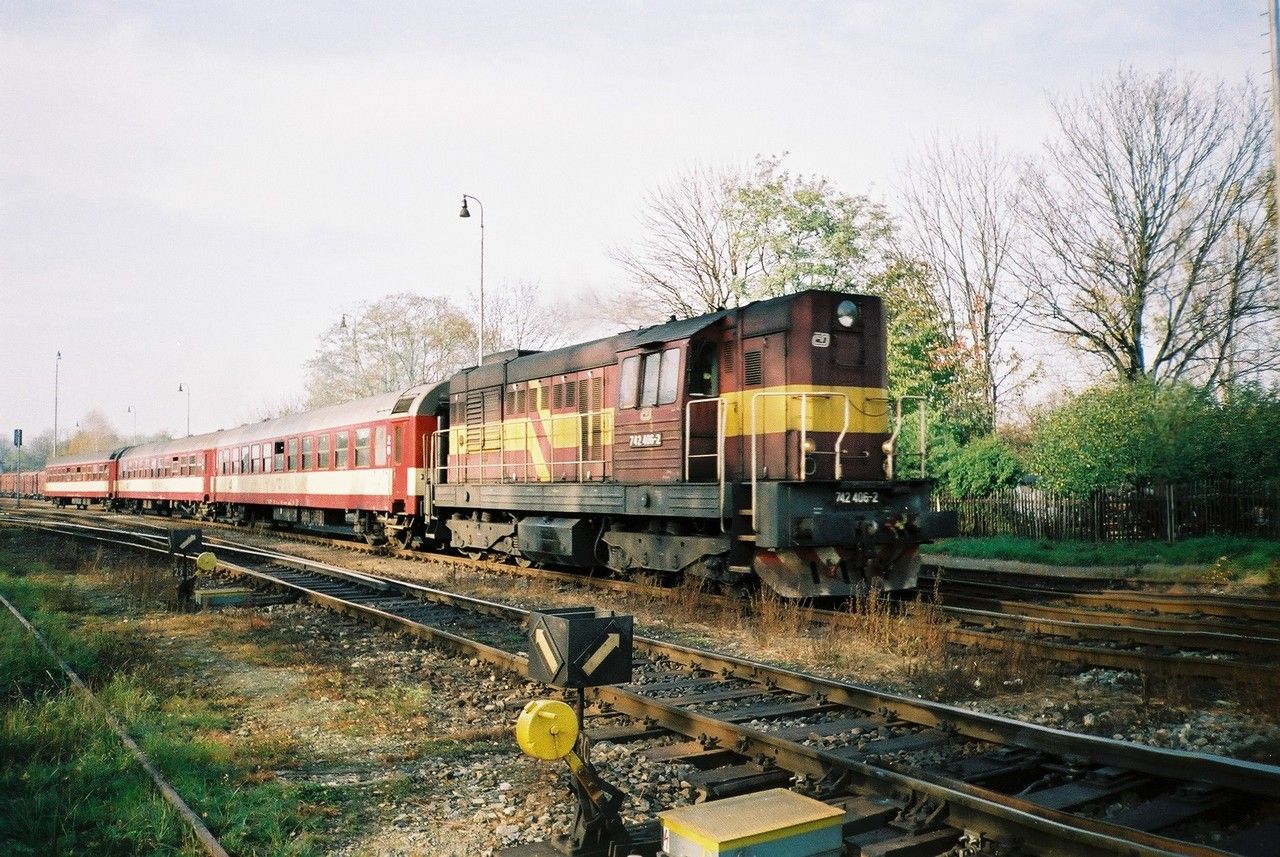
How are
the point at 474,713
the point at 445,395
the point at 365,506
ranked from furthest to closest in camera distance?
the point at 365,506, the point at 445,395, the point at 474,713

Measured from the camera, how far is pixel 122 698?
284 inches

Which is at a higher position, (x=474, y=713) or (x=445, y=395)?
(x=445, y=395)

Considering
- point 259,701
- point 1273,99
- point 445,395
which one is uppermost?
point 1273,99

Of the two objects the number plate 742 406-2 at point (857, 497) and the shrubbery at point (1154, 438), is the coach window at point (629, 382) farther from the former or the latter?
the shrubbery at point (1154, 438)

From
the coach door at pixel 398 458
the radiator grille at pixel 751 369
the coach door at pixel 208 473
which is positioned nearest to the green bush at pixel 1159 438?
the radiator grille at pixel 751 369

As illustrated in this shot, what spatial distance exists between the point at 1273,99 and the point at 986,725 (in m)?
12.8

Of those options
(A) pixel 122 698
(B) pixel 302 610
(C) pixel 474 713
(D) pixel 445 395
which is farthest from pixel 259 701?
(D) pixel 445 395

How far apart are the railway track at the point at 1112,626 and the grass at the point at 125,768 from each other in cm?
623

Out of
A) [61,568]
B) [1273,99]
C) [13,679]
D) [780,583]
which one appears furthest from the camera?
[61,568]

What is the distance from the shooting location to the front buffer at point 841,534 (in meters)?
10.5

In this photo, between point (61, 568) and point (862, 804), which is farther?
point (61, 568)

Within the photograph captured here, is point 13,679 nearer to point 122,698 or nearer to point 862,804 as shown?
point 122,698

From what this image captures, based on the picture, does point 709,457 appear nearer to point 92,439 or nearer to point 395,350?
point 395,350

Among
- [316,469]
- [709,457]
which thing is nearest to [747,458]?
[709,457]
